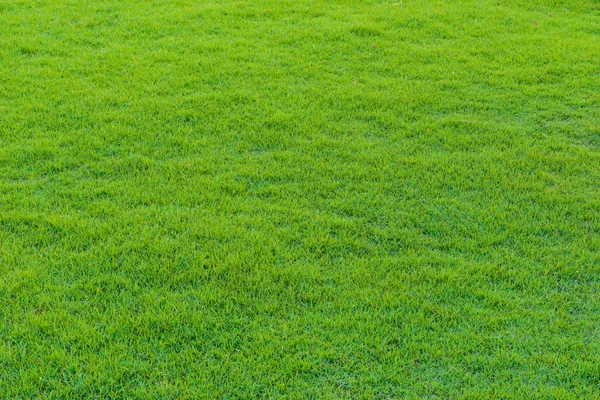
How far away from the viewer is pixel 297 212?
15.9 ft

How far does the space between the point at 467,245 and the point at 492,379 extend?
48.5 inches

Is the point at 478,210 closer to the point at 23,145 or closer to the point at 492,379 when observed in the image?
the point at 492,379

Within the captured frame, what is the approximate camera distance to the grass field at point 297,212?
357cm

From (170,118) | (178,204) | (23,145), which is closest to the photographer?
(178,204)

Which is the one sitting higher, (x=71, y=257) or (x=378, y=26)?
(x=378, y=26)

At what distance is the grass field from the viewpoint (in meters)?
3.57

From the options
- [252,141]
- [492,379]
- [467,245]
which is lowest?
[492,379]

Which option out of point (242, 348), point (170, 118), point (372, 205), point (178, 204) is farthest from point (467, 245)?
point (170, 118)

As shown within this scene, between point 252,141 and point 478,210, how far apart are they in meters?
2.13

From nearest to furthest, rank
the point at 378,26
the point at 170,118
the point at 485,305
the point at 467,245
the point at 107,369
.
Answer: the point at 107,369
the point at 485,305
the point at 467,245
the point at 170,118
the point at 378,26

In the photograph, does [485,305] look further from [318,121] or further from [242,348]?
[318,121]

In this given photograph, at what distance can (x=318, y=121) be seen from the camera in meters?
6.22

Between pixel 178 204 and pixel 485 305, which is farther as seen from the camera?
pixel 178 204

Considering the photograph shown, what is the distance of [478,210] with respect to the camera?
4.92m
